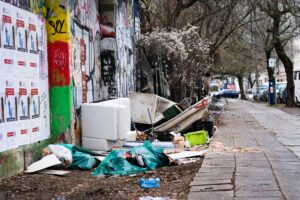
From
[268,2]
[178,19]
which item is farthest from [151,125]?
[268,2]

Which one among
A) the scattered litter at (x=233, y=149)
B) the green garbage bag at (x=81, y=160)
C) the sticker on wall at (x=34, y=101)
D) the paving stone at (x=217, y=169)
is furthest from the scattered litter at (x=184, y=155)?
the sticker on wall at (x=34, y=101)

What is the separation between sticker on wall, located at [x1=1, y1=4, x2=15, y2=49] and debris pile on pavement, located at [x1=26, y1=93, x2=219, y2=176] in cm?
194

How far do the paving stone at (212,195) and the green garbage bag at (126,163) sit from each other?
7.13 feet

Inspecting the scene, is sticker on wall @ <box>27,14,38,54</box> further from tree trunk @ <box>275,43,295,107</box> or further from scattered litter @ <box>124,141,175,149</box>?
tree trunk @ <box>275,43,295,107</box>

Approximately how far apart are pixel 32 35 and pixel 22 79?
0.91 m

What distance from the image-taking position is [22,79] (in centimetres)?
822

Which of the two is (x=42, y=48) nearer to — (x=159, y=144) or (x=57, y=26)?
(x=57, y=26)

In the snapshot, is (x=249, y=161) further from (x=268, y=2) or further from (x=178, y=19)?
(x=268, y=2)

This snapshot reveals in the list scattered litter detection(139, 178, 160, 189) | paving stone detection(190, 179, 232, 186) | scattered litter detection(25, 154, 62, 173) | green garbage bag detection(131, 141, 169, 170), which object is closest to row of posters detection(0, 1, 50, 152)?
scattered litter detection(25, 154, 62, 173)

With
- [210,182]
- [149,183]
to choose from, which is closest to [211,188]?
[210,182]

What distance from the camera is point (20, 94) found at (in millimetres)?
8102

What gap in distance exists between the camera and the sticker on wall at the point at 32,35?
8.53 meters

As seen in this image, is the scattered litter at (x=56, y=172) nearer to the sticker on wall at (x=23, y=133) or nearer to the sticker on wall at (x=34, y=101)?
the sticker on wall at (x=23, y=133)

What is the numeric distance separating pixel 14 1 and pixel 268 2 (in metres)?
19.0
